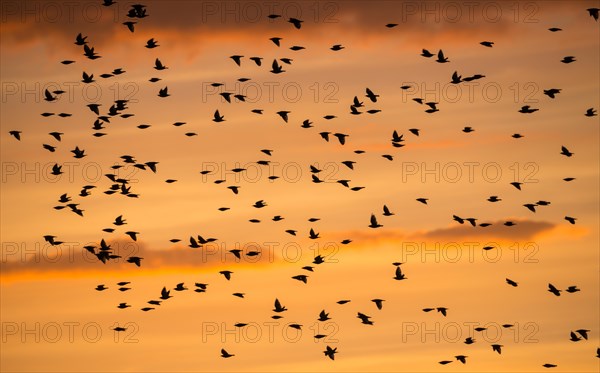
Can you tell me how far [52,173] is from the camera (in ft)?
351

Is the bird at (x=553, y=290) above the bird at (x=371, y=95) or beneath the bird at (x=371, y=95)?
beneath

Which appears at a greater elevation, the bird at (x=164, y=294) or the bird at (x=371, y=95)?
the bird at (x=371, y=95)

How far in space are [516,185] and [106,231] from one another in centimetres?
2573

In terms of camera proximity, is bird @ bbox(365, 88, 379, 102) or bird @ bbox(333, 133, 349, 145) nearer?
bird @ bbox(365, 88, 379, 102)

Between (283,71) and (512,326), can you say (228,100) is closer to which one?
(283,71)

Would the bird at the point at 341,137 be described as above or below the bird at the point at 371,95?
below

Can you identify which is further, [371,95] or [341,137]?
[341,137]

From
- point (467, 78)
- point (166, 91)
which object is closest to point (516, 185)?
point (467, 78)

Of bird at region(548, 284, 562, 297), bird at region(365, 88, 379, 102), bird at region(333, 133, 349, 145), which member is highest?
bird at region(365, 88, 379, 102)

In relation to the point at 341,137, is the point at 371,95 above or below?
above

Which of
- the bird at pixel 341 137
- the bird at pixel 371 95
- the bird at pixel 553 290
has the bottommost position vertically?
the bird at pixel 553 290

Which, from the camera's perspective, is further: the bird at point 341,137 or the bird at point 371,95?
the bird at point 341,137

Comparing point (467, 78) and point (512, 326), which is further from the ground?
point (467, 78)

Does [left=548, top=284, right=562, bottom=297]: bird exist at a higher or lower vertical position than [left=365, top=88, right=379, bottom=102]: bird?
lower
